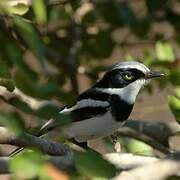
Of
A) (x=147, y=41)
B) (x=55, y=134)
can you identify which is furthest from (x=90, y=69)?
(x=55, y=134)

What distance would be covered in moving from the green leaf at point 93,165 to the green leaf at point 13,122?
8cm

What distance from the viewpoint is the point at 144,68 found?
2.37 m

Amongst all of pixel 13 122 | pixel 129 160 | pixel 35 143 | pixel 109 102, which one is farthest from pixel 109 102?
pixel 13 122

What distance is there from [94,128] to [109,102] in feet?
0.47

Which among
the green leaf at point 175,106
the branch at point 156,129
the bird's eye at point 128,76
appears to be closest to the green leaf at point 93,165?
the green leaf at point 175,106

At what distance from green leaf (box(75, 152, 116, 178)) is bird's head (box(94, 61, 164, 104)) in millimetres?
1572

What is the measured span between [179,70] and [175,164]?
123 cm

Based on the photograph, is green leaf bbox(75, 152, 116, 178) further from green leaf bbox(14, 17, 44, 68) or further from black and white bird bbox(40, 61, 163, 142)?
black and white bird bbox(40, 61, 163, 142)

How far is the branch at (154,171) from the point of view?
0.86 m

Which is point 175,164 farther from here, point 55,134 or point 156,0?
point 156,0

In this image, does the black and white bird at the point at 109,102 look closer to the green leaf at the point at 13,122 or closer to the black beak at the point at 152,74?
the black beak at the point at 152,74

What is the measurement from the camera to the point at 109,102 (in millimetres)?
2385

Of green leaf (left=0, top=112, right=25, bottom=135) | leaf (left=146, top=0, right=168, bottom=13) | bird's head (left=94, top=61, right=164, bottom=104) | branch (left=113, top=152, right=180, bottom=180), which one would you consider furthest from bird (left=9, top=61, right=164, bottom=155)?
green leaf (left=0, top=112, right=25, bottom=135)

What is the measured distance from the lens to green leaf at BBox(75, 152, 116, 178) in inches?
30.8
